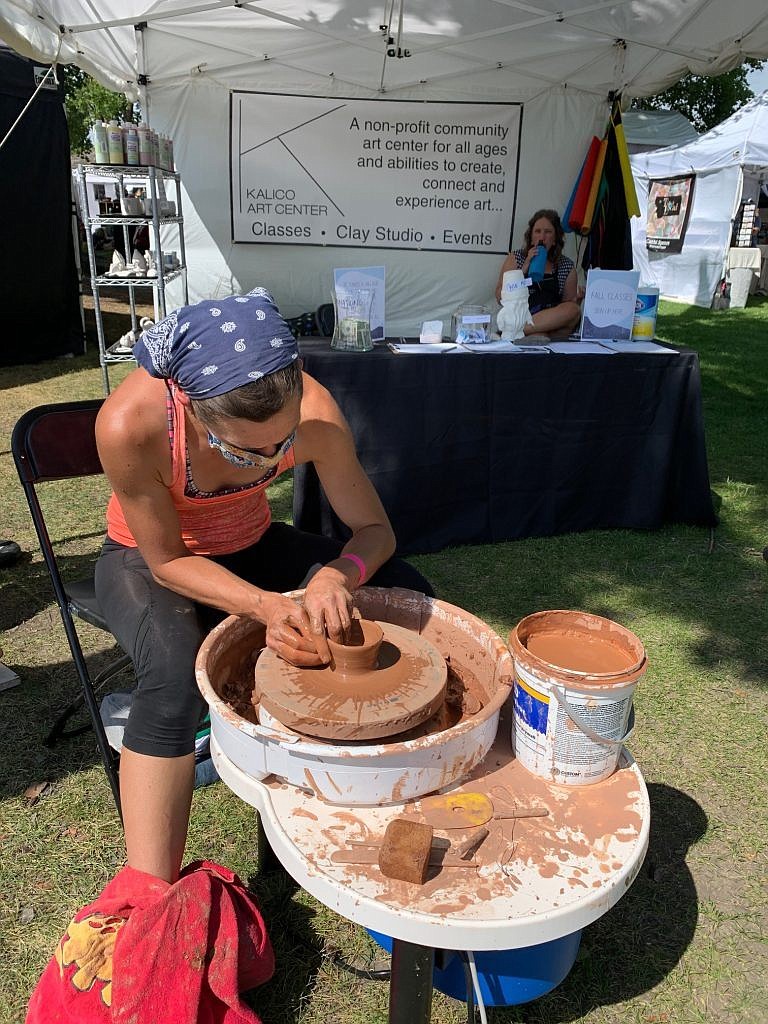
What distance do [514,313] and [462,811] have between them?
10.1 ft

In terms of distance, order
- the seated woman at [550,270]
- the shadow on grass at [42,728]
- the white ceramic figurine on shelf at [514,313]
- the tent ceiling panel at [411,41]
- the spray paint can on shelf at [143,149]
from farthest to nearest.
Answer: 1. the seated woman at [550,270]
2. the spray paint can on shelf at [143,149]
3. the tent ceiling panel at [411,41]
4. the white ceramic figurine on shelf at [514,313]
5. the shadow on grass at [42,728]

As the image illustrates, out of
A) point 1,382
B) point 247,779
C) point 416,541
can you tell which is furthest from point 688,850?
point 1,382

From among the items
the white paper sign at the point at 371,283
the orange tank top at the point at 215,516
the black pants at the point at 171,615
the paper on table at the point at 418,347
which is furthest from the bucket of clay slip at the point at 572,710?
the white paper sign at the point at 371,283

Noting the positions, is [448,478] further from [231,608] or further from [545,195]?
[545,195]

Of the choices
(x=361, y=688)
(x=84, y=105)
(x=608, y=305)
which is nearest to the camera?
(x=361, y=688)

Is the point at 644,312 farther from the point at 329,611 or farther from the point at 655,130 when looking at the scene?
the point at 655,130

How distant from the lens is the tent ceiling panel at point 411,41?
4352 millimetres

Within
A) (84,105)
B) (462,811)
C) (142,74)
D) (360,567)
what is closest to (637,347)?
(360,567)

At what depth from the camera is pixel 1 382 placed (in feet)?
22.7

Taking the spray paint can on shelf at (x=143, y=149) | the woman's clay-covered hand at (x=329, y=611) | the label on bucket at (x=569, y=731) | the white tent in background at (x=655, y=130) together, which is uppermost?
the white tent in background at (x=655, y=130)

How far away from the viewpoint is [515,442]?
365 cm

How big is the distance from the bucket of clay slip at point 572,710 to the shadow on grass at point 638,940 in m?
0.67

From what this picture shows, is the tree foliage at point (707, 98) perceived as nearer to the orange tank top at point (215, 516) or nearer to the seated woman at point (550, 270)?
the seated woman at point (550, 270)

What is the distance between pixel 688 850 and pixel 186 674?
1.48m
